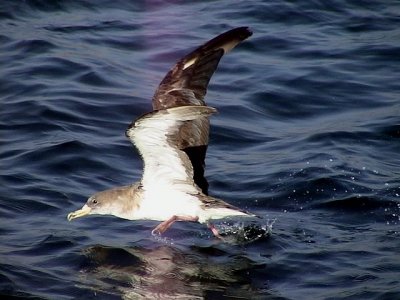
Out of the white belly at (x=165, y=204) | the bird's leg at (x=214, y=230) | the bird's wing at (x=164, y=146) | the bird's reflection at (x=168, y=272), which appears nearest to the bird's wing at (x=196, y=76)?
the bird's wing at (x=164, y=146)

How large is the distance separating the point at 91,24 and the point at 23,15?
4.17 ft

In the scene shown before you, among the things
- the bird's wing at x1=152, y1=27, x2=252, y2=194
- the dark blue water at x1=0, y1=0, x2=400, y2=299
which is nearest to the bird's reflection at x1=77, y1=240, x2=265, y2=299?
the dark blue water at x1=0, y1=0, x2=400, y2=299

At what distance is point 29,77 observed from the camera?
14.6 metres

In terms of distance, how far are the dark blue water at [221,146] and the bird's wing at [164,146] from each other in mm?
731

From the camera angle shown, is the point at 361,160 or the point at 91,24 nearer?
the point at 361,160

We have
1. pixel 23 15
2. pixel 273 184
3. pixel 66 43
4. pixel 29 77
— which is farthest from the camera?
pixel 23 15

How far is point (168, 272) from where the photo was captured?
8852mm

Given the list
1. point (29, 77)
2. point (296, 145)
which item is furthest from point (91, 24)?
point (296, 145)

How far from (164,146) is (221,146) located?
3917 mm

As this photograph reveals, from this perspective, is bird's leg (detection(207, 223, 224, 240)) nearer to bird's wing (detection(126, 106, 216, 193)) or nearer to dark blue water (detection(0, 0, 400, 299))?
dark blue water (detection(0, 0, 400, 299))

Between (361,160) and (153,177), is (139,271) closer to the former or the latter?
(153,177)

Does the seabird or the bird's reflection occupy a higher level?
the seabird

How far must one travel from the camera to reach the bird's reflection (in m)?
8.39

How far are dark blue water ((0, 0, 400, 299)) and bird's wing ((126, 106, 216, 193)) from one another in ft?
2.40
